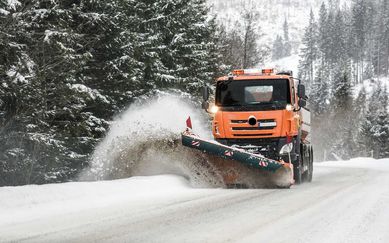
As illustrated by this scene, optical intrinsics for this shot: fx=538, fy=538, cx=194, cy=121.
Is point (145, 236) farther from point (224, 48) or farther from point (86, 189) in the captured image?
point (224, 48)

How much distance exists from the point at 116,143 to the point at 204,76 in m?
15.6

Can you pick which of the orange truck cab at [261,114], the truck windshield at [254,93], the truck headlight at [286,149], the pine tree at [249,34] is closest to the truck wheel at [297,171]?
the orange truck cab at [261,114]

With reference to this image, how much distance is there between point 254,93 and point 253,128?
98 centimetres

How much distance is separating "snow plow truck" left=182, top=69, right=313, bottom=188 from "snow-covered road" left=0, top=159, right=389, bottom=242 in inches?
38.9

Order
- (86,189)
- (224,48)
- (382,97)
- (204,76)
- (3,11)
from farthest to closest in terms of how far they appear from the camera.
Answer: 1. (382,97)
2. (224,48)
3. (204,76)
4. (3,11)
5. (86,189)

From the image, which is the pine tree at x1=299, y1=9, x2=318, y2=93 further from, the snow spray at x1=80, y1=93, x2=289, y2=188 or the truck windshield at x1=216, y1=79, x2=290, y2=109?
the truck windshield at x1=216, y1=79, x2=290, y2=109

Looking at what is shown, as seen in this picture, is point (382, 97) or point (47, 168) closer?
point (47, 168)

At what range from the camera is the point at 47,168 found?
17250 mm

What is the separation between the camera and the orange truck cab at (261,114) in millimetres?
12289

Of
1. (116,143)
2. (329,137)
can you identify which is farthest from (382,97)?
(116,143)

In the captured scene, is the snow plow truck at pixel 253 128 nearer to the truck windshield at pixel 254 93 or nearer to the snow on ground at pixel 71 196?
the truck windshield at pixel 254 93

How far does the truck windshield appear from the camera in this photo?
41.2 ft

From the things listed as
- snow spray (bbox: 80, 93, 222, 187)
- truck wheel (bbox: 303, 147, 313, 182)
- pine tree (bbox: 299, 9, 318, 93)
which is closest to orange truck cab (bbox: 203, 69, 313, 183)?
snow spray (bbox: 80, 93, 222, 187)

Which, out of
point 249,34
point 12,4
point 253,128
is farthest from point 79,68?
point 249,34
